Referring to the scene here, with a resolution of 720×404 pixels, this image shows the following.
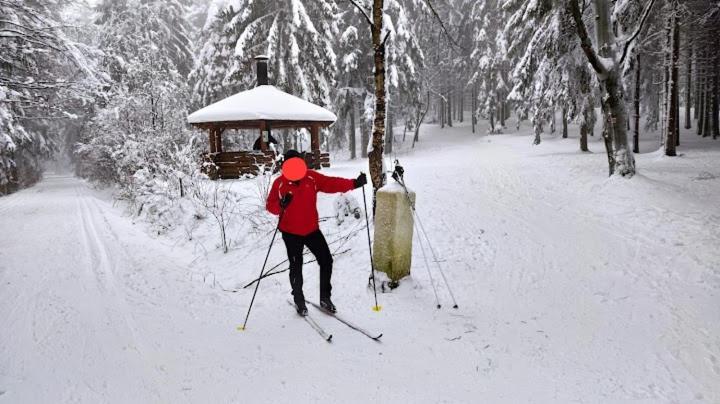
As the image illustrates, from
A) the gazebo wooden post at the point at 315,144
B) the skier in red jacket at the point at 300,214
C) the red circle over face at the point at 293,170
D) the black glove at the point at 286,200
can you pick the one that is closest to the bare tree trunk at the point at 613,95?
the skier in red jacket at the point at 300,214

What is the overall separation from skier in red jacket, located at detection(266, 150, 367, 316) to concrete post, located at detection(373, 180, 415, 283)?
0.60 metres

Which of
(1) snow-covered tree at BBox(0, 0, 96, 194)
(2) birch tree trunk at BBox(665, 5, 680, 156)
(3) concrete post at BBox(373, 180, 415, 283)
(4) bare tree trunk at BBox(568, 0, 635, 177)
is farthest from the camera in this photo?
(2) birch tree trunk at BBox(665, 5, 680, 156)

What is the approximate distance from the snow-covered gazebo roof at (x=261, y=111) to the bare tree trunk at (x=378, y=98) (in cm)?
933

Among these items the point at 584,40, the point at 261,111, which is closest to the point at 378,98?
the point at 584,40

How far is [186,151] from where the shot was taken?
33.8 ft

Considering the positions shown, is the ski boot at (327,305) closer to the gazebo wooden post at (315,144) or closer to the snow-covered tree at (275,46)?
the gazebo wooden post at (315,144)

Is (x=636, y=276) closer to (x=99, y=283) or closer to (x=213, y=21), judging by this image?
(x=99, y=283)

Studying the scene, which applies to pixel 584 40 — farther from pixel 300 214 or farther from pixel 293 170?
pixel 300 214

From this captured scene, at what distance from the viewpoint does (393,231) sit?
4969 mm

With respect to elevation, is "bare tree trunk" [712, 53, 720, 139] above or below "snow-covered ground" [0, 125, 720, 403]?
above

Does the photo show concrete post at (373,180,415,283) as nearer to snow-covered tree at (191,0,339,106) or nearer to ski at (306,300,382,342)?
ski at (306,300,382,342)

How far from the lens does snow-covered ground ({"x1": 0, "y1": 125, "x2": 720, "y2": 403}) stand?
10.6 ft

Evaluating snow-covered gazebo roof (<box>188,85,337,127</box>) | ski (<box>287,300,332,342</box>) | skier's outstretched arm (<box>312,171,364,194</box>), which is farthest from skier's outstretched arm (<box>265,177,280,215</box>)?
snow-covered gazebo roof (<box>188,85,337,127</box>)

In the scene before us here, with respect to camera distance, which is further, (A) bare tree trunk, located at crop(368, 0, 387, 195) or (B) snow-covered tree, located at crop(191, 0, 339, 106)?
(B) snow-covered tree, located at crop(191, 0, 339, 106)
